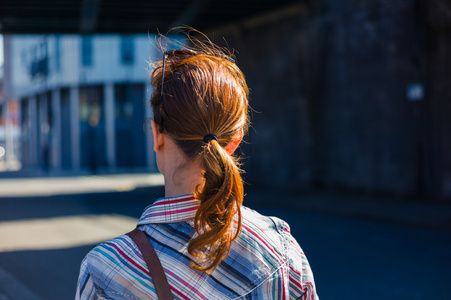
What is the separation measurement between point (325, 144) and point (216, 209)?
15380 millimetres

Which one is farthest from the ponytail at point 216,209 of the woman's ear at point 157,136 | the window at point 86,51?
the window at point 86,51

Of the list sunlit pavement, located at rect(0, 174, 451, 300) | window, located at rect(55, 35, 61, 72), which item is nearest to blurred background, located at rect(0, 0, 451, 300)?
sunlit pavement, located at rect(0, 174, 451, 300)

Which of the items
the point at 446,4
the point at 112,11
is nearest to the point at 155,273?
the point at 446,4

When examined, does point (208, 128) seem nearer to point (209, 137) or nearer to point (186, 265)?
point (209, 137)

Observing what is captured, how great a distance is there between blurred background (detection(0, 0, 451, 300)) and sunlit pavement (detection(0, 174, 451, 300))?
0.03 metres

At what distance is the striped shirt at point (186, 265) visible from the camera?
1217 millimetres

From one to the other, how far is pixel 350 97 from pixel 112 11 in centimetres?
747

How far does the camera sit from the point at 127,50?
44344mm

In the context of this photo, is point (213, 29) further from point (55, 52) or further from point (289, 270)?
point (55, 52)

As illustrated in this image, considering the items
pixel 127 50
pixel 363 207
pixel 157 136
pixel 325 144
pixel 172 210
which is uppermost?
pixel 127 50

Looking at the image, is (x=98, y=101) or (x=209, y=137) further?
(x=98, y=101)

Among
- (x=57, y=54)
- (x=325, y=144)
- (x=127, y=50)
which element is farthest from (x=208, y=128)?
(x=57, y=54)

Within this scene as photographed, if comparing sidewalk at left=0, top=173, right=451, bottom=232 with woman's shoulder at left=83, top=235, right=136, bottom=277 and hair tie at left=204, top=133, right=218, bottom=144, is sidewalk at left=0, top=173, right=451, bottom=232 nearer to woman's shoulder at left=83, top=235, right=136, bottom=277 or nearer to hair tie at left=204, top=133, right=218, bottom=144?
hair tie at left=204, top=133, right=218, bottom=144

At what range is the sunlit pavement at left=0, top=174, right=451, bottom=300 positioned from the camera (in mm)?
6023
